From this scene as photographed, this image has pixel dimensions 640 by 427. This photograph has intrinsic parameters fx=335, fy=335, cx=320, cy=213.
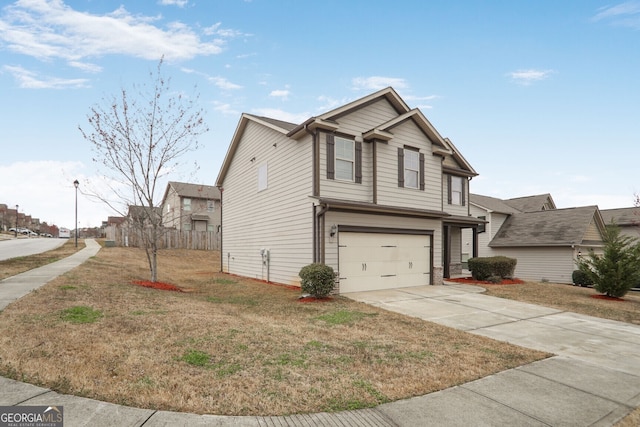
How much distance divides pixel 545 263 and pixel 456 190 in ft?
36.3

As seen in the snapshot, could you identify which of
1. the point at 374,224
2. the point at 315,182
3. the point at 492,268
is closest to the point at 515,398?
the point at 315,182

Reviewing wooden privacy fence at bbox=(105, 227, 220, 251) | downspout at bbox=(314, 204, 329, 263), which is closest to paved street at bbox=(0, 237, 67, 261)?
wooden privacy fence at bbox=(105, 227, 220, 251)

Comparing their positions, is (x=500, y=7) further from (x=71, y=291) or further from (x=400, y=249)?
(x=71, y=291)

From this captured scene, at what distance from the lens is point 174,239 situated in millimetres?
32312

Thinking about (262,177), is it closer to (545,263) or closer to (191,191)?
(545,263)

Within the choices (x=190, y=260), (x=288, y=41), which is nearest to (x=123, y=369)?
(x=288, y=41)

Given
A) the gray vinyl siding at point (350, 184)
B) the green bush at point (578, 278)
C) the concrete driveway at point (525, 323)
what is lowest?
the green bush at point (578, 278)

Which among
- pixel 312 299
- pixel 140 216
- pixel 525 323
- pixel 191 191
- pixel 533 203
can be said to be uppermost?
pixel 191 191

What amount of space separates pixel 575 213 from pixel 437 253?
1639cm

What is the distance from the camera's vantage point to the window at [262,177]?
51.6ft

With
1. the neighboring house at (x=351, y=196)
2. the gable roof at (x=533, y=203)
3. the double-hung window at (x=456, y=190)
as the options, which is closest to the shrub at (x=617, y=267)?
the neighboring house at (x=351, y=196)

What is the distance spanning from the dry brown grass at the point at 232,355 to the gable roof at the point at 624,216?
116 feet

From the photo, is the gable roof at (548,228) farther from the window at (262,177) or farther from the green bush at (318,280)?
the window at (262,177)

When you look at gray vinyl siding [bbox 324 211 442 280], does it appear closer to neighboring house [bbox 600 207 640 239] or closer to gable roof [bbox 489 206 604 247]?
gable roof [bbox 489 206 604 247]
